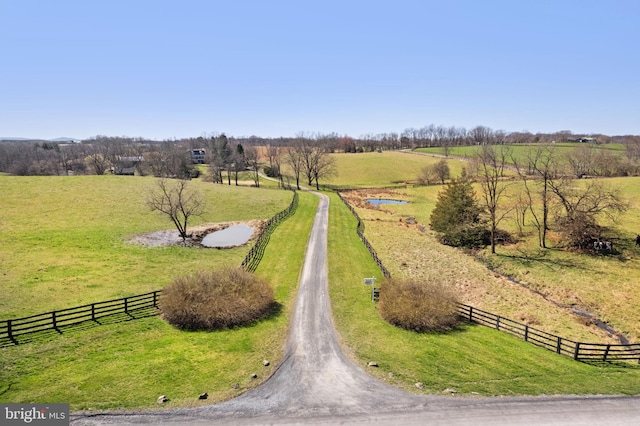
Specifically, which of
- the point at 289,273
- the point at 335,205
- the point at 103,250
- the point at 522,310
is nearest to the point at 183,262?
the point at 103,250

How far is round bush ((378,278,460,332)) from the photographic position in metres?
23.6

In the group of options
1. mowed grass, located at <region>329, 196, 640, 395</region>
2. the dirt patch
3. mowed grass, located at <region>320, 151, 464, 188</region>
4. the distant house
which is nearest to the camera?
mowed grass, located at <region>329, 196, 640, 395</region>

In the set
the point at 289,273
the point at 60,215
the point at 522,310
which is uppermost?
the point at 60,215

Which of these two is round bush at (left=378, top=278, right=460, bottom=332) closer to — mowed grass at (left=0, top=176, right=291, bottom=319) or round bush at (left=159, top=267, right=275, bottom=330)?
round bush at (left=159, top=267, right=275, bottom=330)

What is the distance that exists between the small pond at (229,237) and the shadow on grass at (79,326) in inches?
762

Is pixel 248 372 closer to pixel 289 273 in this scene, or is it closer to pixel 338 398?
pixel 338 398

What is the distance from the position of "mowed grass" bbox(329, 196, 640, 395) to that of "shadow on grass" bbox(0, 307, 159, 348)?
1335 cm

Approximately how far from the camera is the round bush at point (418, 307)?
77.4 feet

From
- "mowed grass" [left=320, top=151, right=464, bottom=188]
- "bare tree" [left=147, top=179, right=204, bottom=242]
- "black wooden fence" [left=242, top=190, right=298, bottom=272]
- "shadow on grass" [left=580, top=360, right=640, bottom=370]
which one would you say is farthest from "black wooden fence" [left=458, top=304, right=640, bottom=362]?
"mowed grass" [left=320, top=151, right=464, bottom=188]

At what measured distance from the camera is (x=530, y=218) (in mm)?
54625

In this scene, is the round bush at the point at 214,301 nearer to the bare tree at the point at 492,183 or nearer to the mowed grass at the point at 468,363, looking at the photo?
the mowed grass at the point at 468,363

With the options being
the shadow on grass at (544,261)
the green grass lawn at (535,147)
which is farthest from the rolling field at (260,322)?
the green grass lawn at (535,147)

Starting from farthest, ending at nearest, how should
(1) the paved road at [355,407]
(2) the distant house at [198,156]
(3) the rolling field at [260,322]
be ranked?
(2) the distant house at [198,156], (3) the rolling field at [260,322], (1) the paved road at [355,407]

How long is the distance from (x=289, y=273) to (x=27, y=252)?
26144mm
